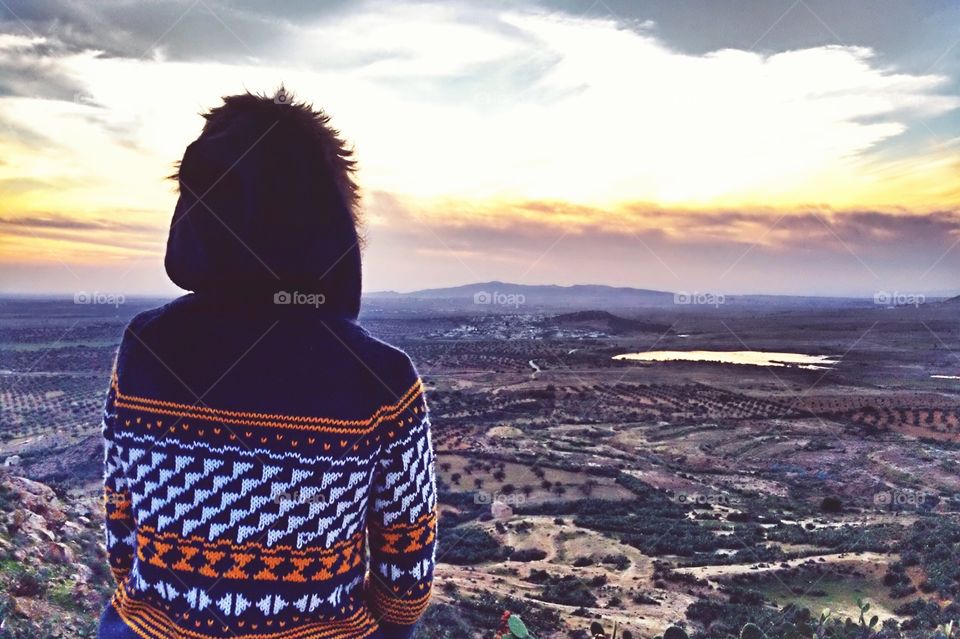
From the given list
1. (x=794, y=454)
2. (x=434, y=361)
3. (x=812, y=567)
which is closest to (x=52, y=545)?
(x=812, y=567)

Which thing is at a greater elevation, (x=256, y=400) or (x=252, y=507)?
(x=256, y=400)

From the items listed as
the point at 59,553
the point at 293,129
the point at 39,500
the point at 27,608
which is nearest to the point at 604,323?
the point at 39,500

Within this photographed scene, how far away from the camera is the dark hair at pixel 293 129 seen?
96cm

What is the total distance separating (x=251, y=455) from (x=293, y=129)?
18.9 inches

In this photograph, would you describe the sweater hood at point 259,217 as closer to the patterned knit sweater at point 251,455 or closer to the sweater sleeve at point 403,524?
the patterned knit sweater at point 251,455

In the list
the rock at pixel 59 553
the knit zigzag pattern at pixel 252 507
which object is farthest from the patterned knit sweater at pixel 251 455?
the rock at pixel 59 553

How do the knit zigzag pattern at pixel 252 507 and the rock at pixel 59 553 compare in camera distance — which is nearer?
the knit zigzag pattern at pixel 252 507

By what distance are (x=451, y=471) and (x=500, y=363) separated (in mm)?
11685

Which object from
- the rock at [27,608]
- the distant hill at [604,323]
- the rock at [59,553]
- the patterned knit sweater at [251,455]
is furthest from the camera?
the distant hill at [604,323]

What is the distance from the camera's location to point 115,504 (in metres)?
1.12

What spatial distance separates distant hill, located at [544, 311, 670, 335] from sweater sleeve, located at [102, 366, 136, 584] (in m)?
27.9

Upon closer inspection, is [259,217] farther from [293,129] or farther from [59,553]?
[59,553]

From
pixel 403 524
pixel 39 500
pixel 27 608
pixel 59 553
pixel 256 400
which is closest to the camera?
pixel 256 400

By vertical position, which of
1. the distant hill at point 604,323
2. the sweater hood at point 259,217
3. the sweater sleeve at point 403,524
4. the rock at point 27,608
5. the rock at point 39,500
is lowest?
the rock at point 39,500
